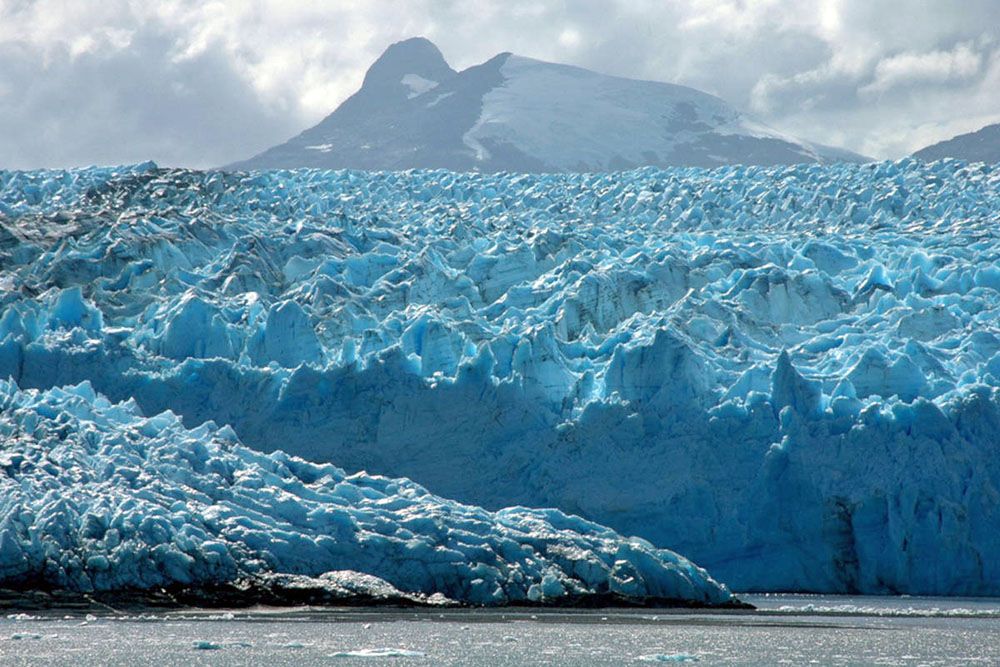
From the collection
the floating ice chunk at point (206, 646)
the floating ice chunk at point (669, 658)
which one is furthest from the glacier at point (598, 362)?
the floating ice chunk at point (206, 646)

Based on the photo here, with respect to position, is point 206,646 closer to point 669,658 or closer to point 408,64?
point 669,658

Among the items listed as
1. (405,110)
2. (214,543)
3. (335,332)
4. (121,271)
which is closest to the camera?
(214,543)

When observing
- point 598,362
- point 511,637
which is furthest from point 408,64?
point 511,637

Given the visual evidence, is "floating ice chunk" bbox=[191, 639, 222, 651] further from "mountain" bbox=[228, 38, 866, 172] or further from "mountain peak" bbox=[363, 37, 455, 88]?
"mountain peak" bbox=[363, 37, 455, 88]

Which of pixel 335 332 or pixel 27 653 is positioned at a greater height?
pixel 335 332

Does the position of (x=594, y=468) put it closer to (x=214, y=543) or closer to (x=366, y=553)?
(x=366, y=553)

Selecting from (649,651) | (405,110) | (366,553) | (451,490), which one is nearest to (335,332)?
(451,490)
